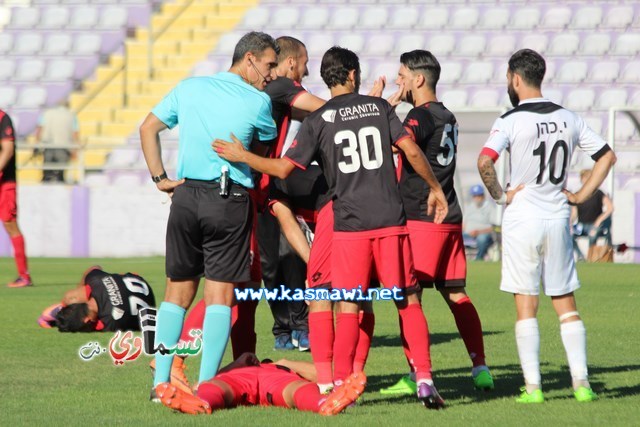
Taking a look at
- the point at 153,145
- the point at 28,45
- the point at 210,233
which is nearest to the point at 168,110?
the point at 153,145

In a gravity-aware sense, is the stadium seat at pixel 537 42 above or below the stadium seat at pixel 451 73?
above

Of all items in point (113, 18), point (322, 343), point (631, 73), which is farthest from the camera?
point (113, 18)

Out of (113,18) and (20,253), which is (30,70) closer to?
(113,18)

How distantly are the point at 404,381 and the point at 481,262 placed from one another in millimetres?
12299

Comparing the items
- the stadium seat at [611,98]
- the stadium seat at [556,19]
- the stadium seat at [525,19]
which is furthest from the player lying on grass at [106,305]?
the stadium seat at [556,19]

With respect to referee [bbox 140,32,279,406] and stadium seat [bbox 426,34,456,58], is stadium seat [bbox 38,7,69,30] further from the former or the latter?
referee [bbox 140,32,279,406]

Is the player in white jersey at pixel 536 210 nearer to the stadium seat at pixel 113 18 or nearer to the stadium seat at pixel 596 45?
the stadium seat at pixel 596 45

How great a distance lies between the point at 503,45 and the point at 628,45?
2.49 metres

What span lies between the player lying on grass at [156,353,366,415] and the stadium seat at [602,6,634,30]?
1964cm

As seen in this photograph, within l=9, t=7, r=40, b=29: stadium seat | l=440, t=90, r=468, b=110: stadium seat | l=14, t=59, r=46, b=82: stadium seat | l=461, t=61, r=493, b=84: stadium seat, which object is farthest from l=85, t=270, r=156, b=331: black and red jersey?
l=9, t=7, r=40, b=29: stadium seat

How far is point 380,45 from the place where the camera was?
25953 mm

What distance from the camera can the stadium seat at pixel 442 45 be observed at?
1002 inches

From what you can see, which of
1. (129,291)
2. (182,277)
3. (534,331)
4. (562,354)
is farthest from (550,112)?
(129,291)

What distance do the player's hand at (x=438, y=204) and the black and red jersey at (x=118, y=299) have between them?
12.8 ft
